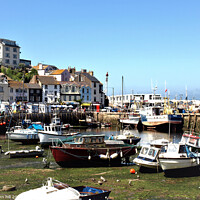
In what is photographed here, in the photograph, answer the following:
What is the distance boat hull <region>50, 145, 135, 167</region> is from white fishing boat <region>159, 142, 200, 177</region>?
5.40 metres

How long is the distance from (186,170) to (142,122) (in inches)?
2045

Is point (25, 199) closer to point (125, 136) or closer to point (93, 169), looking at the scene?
point (93, 169)

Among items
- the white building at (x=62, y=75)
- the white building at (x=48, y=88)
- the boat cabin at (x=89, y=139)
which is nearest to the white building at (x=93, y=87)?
the white building at (x=62, y=75)

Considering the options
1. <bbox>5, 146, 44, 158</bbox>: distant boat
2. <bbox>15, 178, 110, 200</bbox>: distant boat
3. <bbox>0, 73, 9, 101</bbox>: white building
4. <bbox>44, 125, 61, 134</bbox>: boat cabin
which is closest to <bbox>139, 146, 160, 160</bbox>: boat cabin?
<bbox>15, 178, 110, 200</bbox>: distant boat

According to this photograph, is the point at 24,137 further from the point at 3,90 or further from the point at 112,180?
the point at 3,90

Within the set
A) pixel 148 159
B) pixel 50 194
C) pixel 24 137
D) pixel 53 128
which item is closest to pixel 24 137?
pixel 24 137

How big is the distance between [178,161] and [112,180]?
5.21m

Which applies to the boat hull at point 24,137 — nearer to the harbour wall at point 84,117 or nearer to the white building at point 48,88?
the harbour wall at point 84,117

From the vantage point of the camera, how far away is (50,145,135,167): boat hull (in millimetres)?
27984

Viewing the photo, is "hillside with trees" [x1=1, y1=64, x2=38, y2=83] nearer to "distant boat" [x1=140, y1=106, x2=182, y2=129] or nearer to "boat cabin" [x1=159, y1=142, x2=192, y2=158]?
"distant boat" [x1=140, y1=106, x2=182, y2=129]

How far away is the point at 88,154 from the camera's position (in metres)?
28.3

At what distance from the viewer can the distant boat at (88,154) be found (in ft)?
91.9

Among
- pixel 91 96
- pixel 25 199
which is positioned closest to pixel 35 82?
pixel 91 96

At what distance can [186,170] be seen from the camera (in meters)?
24.4
